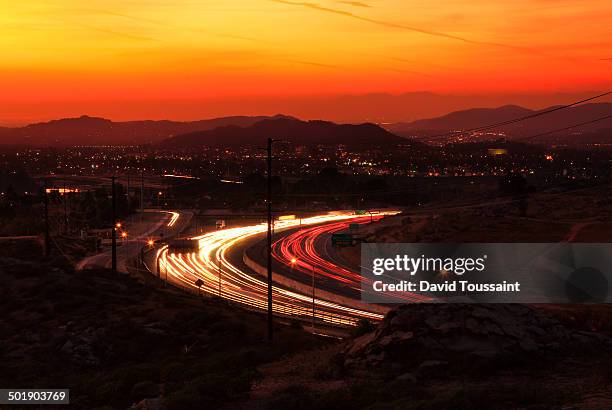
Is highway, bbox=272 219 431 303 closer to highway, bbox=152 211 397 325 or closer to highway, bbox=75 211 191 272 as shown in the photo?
highway, bbox=152 211 397 325

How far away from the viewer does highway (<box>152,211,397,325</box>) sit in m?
48.8

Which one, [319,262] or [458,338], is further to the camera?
[319,262]

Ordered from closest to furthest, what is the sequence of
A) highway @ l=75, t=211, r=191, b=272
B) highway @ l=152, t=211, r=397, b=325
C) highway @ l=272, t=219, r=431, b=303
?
1. highway @ l=152, t=211, r=397, b=325
2. highway @ l=272, t=219, r=431, b=303
3. highway @ l=75, t=211, r=191, b=272

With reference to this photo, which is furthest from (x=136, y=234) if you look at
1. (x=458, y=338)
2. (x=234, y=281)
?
(x=458, y=338)

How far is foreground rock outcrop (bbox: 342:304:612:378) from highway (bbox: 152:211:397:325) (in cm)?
2400

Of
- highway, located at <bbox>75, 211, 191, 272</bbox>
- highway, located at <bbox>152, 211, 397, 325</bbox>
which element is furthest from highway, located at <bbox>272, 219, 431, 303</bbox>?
highway, located at <bbox>75, 211, 191, 272</bbox>

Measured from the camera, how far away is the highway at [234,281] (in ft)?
160

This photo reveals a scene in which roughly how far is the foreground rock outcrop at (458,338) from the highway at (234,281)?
78.7ft

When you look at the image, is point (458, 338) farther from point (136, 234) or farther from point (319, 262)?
point (136, 234)

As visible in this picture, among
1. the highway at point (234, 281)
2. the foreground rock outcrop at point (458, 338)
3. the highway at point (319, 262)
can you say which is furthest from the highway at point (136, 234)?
the foreground rock outcrop at point (458, 338)

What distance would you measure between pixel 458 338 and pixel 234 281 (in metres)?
46.3

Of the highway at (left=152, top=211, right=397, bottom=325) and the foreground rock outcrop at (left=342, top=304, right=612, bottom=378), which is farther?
the highway at (left=152, top=211, right=397, bottom=325)

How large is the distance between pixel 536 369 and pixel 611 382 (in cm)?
233

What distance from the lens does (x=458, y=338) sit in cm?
1908
